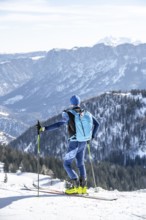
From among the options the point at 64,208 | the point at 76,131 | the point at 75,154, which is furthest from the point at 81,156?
the point at 64,208

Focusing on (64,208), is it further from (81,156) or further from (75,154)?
(81,156)

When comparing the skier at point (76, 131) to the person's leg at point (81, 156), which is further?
the person's leg at point (81, 156)

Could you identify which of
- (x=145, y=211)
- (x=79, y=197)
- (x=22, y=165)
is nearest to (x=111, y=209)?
(x=145, y=211)

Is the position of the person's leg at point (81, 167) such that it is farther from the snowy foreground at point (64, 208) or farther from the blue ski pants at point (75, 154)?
the snowy foreground at point (64, 208)

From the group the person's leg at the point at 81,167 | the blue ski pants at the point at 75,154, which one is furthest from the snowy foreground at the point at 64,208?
the blue ski pants at the point at 75,154

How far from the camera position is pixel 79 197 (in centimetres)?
2008

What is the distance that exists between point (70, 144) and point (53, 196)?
240 centimetres

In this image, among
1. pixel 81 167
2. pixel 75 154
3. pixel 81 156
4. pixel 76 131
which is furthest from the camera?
pixel 81 167

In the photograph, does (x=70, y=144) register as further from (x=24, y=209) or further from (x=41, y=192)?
(x=24, y=209)

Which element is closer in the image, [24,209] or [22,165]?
[24,209]

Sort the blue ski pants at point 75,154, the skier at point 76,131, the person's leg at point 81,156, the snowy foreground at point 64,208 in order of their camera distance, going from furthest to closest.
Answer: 1. the person's leg at point 81,156
2. the blue ski pants at point 75,154
3. the skier at point 76,131
4. the snowy foreground at point 64,208

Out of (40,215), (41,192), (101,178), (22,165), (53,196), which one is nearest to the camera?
(40,215)

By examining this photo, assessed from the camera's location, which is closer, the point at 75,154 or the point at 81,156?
the point at 75,154

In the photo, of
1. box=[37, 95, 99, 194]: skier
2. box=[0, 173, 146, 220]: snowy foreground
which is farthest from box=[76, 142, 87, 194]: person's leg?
box=[0, 173, 146, 220]: snowy foreground
